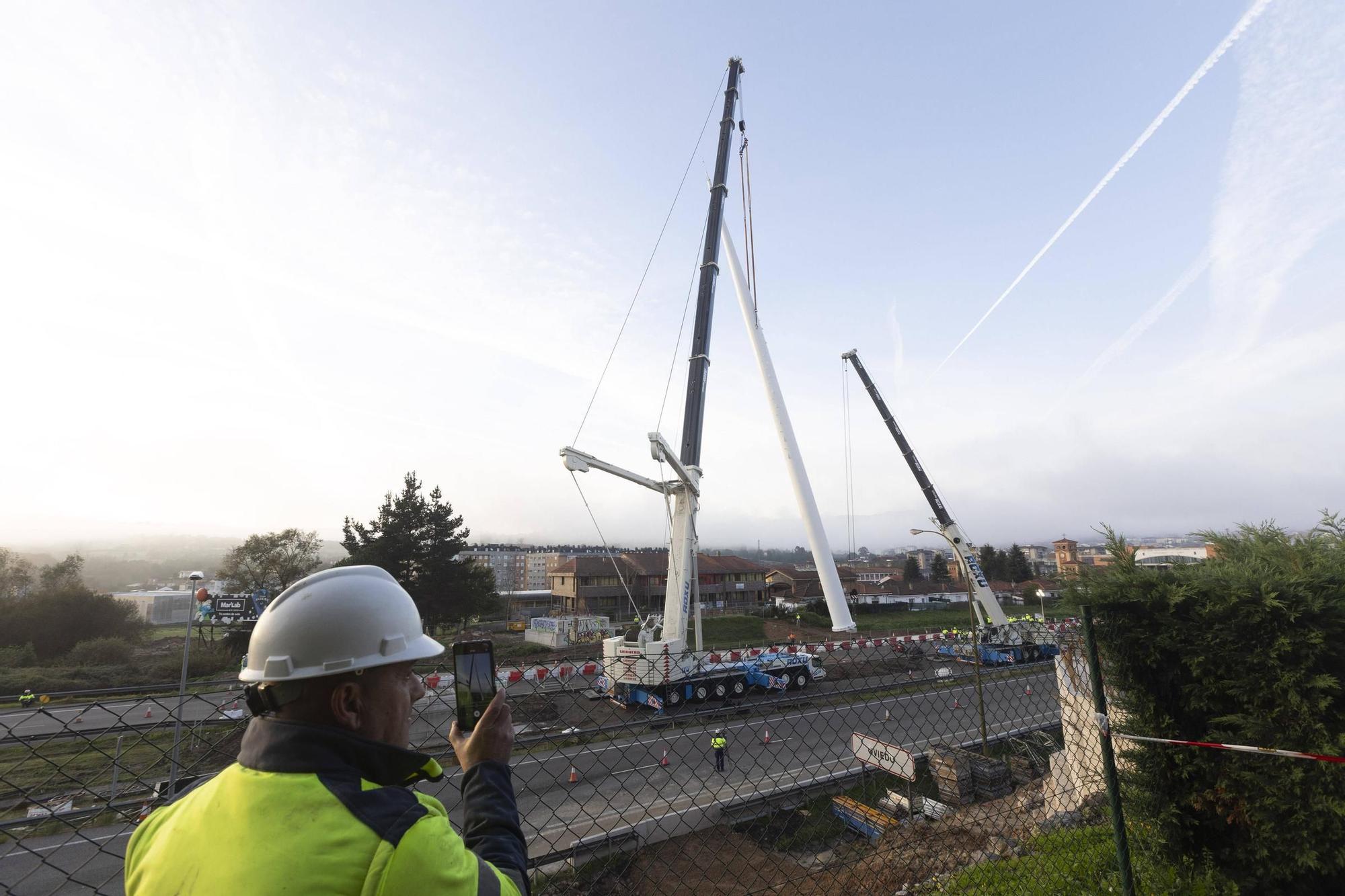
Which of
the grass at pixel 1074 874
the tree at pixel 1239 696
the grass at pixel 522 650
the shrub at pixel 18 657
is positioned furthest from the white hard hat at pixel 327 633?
the shrub at pixel 18 657

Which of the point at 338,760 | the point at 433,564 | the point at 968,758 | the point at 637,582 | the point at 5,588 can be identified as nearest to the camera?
the point at 338,760

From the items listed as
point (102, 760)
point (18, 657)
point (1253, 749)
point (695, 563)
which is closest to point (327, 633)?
point (1253, 749)

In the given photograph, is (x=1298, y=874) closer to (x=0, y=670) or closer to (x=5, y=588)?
(x=0, y=670)

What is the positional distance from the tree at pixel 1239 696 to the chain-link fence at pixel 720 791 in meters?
0.69

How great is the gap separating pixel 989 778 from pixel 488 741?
1321 cm

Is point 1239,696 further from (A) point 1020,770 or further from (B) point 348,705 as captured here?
(A) point 1020,770

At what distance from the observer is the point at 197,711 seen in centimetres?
1628

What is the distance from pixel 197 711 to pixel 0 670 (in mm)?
16928

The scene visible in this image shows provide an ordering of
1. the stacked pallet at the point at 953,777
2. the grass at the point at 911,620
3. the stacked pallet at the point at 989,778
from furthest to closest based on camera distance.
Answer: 1. the grass at the point at 911,620
2. the stacked pallet at the point at 989,778
3. the stacked pallet at the point at 953,777

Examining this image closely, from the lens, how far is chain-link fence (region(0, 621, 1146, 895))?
3.92 metres

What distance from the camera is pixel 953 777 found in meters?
11.1

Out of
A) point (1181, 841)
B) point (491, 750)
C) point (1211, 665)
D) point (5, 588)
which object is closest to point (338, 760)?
point (491, 750)

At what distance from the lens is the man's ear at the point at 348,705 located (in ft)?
4.66

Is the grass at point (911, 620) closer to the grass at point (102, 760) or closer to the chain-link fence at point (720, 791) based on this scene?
the chain-link fence at point (720, 791)
